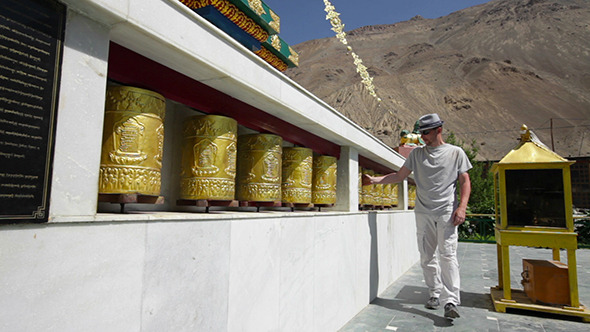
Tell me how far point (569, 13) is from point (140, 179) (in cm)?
11199

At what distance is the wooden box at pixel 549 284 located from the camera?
374cm

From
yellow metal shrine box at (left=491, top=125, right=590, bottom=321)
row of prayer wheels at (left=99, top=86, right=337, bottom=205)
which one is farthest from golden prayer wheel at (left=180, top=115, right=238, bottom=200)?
yellow metal shrine box at (left=491, top=125, right=590, bottom=321)

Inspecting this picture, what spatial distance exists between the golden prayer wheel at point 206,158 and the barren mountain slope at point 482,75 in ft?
153

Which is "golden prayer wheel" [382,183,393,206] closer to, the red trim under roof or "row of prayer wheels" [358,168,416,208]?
"row of prayer wheels" [358,168,416,208]

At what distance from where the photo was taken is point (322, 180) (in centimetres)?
335

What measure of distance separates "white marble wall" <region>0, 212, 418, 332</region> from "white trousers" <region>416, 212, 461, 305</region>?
1151 millimetres

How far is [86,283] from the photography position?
3.76 feet

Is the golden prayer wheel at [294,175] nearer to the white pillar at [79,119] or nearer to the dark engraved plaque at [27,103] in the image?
the white pillar at [79,119]

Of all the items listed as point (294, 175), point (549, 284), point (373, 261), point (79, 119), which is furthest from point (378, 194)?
point (79, 119)

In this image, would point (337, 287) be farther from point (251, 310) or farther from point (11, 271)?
point (11, 271)

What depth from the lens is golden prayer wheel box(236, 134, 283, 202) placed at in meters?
2.42

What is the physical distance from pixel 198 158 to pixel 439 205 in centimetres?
256

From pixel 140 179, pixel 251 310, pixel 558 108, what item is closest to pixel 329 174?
pixel 251 310

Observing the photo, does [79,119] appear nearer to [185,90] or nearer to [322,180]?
[185,90]
